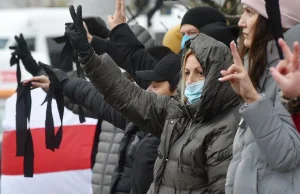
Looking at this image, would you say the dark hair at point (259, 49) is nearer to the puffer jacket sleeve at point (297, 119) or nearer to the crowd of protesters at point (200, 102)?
the crowd of protesters at point (200, 102)

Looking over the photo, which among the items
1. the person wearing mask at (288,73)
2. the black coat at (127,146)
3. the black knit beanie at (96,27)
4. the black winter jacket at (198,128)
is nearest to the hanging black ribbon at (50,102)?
the black coat at (127,146)

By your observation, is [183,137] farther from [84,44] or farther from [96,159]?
[96,159]

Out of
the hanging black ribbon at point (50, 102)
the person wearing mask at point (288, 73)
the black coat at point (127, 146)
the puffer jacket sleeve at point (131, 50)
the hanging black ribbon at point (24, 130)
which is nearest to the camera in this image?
the person wearing mask at point (288, 73)

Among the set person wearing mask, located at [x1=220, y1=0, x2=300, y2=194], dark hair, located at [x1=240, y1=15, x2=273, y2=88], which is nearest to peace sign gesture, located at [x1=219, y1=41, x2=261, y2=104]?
person wearing mask, located at [x1=220, y1=0, x2=300, y2=194]

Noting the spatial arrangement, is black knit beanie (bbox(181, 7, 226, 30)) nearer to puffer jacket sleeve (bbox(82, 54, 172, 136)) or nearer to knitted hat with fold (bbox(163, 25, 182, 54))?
knitted hat with fold (bbox(163, 25, 182, 54))

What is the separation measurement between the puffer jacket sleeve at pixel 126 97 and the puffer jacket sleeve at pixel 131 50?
2.32ft

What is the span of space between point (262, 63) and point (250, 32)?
0.57 ft

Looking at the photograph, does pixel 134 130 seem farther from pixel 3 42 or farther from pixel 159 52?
pixel 3 42

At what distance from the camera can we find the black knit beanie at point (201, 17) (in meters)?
7.20

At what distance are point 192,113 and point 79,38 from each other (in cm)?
74

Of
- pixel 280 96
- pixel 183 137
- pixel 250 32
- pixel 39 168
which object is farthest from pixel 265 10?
pixel 39 168

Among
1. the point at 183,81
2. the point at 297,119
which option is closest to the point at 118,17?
the point at 183,81

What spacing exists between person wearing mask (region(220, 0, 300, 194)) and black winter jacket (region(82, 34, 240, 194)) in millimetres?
560

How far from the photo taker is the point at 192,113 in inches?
213
